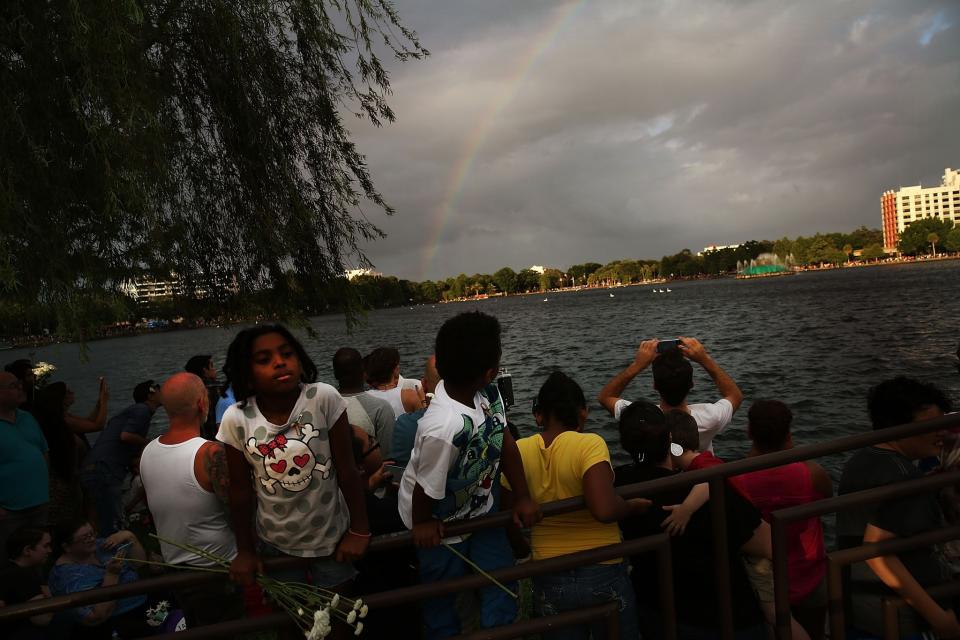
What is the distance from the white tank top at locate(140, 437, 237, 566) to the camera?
298 cm

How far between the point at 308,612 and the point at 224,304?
5477mm

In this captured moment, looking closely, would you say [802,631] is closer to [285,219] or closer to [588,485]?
[588,485]

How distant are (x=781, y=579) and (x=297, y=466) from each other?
1.87 m

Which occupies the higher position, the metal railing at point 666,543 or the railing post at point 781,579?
the metal railing at point 666,543

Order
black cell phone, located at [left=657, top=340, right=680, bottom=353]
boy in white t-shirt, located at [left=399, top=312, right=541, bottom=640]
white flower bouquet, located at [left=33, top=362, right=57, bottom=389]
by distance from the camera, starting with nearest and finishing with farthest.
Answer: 1. boy in white t-shirt, located at [left=399, top=312, right=541, bottom=640]
2. black cell phone, located at [left=657, top=340, right=680, bottom=353]
3. white flower bouquet, located at [left=33, top=362, right=57, bottom=389]

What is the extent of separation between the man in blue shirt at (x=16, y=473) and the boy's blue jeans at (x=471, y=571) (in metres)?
3.53

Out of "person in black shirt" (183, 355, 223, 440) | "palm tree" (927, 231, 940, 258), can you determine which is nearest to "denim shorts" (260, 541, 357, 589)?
"person in black shirt" (183, 355, 223, 440)

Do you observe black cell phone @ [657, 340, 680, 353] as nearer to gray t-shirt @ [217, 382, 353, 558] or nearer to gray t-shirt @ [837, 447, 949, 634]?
gray t-shirt @ [837, 447, 949, 634]

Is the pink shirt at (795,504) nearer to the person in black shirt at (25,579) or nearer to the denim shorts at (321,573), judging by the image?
the denim shorts at (321,573)

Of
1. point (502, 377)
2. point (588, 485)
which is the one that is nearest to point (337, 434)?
point (588, 485)

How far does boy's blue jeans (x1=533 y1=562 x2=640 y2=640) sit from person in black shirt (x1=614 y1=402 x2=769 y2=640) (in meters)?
0.16

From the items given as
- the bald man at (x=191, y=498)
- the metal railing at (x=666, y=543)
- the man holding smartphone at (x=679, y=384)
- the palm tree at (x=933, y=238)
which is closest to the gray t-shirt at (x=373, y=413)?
the bald man at (x=191, y=498)

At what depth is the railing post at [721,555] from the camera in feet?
7.48

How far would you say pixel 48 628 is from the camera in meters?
3.17
